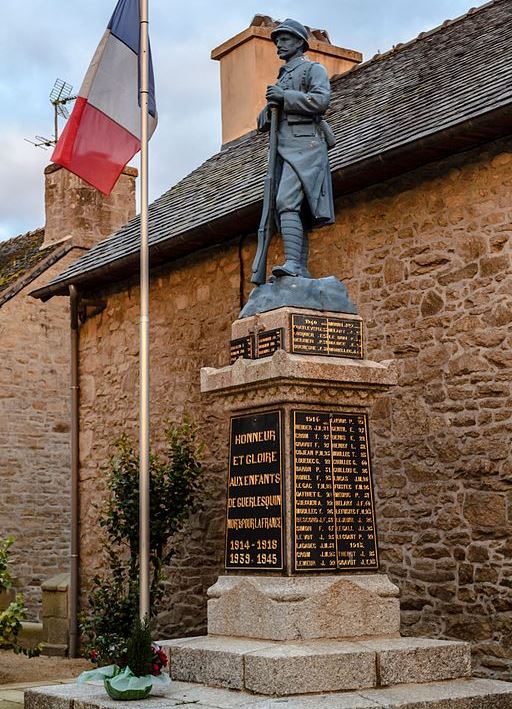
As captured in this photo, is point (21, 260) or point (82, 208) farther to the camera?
point (21, 260)

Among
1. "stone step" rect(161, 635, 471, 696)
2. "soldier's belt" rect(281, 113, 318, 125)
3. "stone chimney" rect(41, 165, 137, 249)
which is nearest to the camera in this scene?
"stone step" rect(161, 635, 471, 696)

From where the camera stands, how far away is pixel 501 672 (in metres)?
8.45

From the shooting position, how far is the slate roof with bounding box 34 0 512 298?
9.45m

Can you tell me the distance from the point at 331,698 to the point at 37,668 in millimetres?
6741

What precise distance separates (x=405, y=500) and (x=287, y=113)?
3839 mm

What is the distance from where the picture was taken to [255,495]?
666 cm

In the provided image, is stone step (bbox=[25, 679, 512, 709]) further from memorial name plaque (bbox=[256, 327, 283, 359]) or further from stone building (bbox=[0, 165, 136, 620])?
stone building (bbox=[0, 165, 136, 620])

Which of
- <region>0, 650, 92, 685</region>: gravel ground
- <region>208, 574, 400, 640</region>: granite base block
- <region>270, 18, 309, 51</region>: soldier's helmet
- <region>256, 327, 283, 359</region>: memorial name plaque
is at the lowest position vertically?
<region>0, 650, 92, 685</region>: gravel ground

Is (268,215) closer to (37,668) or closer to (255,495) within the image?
(255,495)

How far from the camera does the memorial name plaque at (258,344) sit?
670cm

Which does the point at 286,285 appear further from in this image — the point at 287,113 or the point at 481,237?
the point at 481,237

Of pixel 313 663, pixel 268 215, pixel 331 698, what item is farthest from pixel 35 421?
pixel 331 698

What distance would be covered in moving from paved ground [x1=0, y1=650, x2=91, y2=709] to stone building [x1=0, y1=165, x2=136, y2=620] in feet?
16.4

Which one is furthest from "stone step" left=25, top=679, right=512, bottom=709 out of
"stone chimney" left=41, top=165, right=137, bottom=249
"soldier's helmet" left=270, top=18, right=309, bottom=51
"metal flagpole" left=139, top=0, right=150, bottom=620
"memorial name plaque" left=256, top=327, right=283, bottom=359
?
"stone chimney" left=41, top=165, right=137, bottom=249
